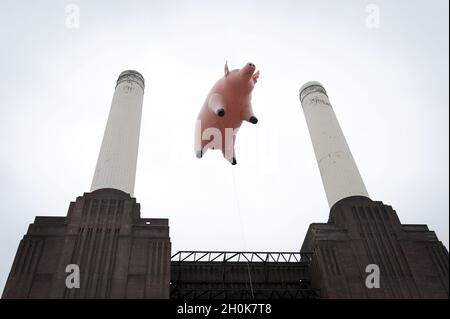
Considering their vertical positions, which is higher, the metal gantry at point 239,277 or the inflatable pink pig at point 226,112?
the inflatable pink pig at point 226,112

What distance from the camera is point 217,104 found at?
22.9 metres

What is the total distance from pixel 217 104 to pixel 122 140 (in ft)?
33.2

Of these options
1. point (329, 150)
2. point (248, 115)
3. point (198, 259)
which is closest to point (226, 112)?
point (248, 115)

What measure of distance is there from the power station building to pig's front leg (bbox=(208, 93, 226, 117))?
7.57 m

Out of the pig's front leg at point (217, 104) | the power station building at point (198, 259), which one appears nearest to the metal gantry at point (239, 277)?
the power station building at point (198, 259)

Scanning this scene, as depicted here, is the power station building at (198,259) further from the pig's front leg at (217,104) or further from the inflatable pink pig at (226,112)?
the pig's front leg at (217,104)

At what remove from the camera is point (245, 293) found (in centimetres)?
2452

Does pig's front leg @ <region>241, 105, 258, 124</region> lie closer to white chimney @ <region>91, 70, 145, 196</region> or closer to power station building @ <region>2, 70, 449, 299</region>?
power station building @ <region>2, 70, 449, 299</region>

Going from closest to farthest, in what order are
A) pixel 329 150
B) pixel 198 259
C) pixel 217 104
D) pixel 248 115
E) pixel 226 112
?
pixel 217 104 < pixel 226 112 < pixel 248 115 < pixel 198 259 < pixel 329 150

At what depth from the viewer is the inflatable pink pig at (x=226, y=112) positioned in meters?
22.9

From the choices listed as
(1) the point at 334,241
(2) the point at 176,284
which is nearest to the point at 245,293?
(2) the point at 176,284

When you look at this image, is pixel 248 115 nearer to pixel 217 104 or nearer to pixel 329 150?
pixel 217 104

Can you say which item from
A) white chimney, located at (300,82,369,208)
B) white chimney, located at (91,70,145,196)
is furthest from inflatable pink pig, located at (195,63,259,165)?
white chimney, located at (300,82,369,208)

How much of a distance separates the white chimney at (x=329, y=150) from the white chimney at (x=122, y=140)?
14.3 meters
